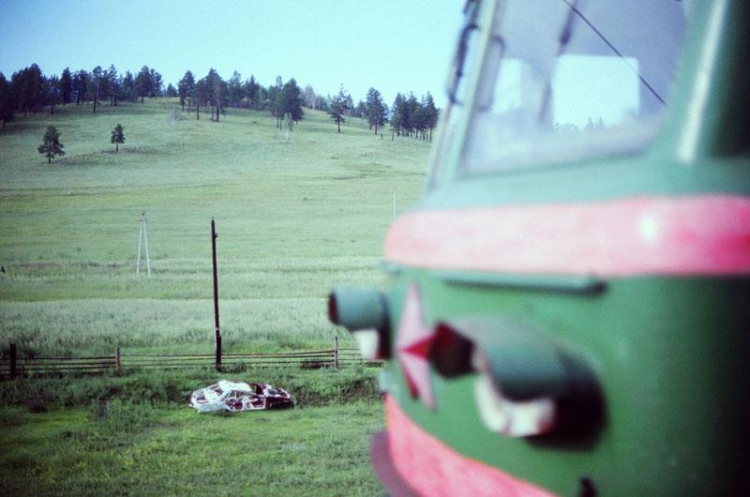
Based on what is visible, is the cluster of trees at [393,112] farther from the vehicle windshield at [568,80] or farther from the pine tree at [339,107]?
the vehicle windshield at [568,80]

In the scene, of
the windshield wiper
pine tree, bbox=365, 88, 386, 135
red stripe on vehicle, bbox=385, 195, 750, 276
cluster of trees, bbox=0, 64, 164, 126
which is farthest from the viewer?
pine tree, bbox=365, 88, 386, 135

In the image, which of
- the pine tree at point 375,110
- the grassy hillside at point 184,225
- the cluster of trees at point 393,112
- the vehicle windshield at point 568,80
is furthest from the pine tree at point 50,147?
the vehicle windshield at point 568,80

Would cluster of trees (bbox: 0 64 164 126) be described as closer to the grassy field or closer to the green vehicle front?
the grassy field

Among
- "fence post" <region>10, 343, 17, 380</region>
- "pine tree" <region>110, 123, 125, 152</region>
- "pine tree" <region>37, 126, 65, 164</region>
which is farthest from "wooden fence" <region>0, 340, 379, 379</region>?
"pine tree" <region>110, 123, 125, 152</region>

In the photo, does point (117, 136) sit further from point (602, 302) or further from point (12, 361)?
point (602, 302)

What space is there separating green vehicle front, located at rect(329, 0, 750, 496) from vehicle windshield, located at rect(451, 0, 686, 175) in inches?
0.8

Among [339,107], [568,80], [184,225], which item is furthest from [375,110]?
[568,80]

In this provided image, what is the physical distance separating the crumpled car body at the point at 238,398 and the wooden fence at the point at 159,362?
342 cm

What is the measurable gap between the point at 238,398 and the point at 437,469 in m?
14.5

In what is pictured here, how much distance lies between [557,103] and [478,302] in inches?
44.2

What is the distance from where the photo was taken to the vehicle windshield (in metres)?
2.16

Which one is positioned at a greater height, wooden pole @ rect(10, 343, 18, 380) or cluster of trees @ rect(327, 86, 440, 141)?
cluster of trees @ rect(327, 86, 440, 141)

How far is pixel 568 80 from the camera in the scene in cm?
286

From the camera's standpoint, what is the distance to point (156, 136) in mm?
83562
